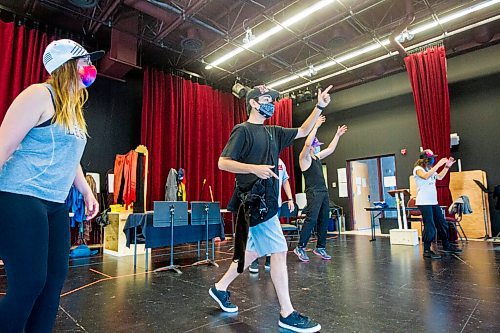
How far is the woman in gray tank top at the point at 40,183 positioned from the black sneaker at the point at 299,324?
46.4 inches

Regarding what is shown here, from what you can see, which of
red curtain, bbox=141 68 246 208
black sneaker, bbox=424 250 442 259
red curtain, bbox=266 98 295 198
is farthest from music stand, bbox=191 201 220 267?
red curtain, bbox=266 98 295 198

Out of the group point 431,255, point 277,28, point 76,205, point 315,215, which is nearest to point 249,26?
point 277,28

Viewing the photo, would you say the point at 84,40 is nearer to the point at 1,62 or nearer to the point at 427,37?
the point at 1,62

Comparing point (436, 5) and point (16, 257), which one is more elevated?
point (436, 5)

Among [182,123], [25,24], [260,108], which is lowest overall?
[260,108]

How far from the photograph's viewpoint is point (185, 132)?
8.16m

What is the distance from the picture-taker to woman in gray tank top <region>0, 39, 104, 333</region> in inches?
37.9

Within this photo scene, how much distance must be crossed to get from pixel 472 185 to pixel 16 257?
799 centimetres

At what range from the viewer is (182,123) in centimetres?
819

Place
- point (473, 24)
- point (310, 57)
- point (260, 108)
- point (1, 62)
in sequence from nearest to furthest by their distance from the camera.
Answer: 1. point (260, 108)
2. point (1, 62)
3. point (473, 24)
4. point (310, 57)

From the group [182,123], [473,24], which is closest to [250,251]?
[182,123]

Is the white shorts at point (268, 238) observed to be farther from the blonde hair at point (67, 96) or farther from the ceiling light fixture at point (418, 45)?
the ceiling light fixture at point (418, 45)

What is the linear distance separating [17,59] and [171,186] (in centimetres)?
368

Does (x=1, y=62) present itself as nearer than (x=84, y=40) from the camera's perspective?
Yes
